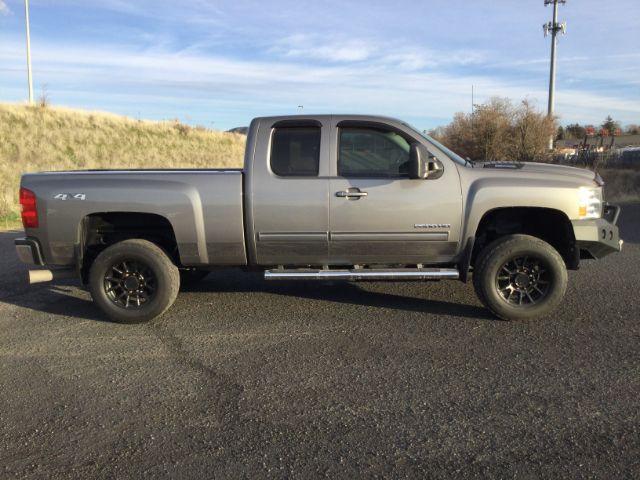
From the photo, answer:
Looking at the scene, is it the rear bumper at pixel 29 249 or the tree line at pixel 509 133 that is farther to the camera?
the tree line at pixel 509 133

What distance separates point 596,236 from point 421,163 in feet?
6.20

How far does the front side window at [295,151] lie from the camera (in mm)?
5500

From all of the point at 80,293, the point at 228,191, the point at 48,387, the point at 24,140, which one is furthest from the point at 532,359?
the point at 24,140

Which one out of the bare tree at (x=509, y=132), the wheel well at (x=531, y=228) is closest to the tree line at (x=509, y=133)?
the bare tree at (x=509, y=132)

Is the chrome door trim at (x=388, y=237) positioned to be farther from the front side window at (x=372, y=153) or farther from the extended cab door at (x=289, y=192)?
the front side window at (x=372, y=153)

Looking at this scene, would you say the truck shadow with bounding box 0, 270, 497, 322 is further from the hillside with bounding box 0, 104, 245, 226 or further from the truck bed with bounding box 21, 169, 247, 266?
the hillside with bounding box 0, 104, 245, 226

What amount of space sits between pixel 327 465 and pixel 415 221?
294cm

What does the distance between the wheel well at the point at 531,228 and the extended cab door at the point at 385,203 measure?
1.88ft

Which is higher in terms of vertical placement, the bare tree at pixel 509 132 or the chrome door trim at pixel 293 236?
the bare tree at pixel 509 132

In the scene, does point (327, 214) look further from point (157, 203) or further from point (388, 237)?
point (157, 203)

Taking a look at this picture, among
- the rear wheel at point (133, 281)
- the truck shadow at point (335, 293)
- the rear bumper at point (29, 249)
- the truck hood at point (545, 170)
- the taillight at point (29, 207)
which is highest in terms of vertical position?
the truck hood at point (545, 170)

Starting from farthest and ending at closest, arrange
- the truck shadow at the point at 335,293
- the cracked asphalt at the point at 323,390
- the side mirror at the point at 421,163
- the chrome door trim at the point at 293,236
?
1. the truck shadow at the point at 335,293
2. the chrome door trim at the point at 293,236
3. the side mirror at the point at 421,163
4. the cracked asphalt at the point at 323,390

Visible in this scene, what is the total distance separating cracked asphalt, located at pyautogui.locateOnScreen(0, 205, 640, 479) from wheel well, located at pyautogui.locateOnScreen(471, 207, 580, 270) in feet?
2.11

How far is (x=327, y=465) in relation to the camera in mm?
3010
